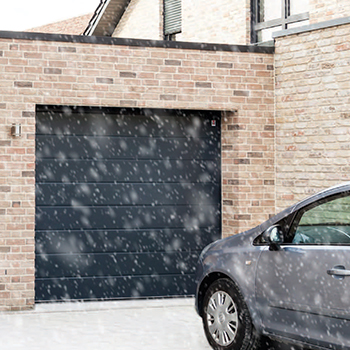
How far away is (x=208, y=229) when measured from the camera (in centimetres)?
1155

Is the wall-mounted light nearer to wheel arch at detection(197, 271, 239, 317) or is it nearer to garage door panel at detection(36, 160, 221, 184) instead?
garage door panel at detection(36, 160, 221, 184)

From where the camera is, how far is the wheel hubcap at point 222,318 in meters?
7.55

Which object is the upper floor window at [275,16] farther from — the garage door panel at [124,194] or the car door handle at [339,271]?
the car door handle at [339,271]

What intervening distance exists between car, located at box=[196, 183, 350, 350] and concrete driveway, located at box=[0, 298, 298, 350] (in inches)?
20.1

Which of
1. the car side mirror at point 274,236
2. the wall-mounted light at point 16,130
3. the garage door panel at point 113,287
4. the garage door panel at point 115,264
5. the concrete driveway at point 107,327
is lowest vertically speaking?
the concrete driveway at point 107,327

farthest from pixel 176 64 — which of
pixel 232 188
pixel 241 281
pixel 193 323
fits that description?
pixel 241 281

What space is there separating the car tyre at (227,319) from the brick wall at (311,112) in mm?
3255

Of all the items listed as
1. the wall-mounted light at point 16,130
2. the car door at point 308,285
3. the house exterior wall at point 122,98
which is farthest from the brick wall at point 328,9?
the car door at point 308,285

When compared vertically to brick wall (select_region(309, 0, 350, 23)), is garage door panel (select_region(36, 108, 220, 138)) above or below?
below

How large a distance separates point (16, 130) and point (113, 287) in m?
2.58

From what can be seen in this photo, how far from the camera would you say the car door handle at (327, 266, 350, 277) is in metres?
6.29

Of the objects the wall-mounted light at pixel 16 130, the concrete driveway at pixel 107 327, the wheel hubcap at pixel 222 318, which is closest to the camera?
the wheel hubcap at pixel 222 318

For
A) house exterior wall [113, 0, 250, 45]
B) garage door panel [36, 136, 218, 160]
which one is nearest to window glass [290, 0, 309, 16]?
house exterior wall [113, 0, 250, 45]

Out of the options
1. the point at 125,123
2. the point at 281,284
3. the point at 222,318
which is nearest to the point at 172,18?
the point at 125,123
